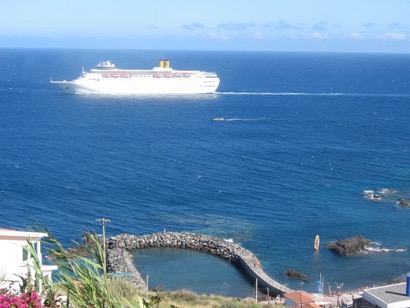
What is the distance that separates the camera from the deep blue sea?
30.8 metres

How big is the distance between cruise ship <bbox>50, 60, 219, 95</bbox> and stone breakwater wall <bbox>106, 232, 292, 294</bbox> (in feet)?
201

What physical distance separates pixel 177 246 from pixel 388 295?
533 inches

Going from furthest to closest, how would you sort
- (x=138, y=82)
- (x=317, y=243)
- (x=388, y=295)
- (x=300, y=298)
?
(x=138, y=82)
(x=317, y=243)
(x=300, y=298)
(x=388, y=295)

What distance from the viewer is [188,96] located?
300ft

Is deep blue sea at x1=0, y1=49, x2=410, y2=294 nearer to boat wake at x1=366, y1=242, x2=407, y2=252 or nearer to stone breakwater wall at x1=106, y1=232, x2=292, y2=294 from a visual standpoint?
boat wake at x1=366, y1=242, x2=407, y2=252

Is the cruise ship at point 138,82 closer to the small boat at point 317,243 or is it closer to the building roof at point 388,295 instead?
the small boat at point 317,243

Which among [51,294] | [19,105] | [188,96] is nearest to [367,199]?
[51,294]

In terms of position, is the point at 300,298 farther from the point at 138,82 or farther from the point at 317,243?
the point at 138,82

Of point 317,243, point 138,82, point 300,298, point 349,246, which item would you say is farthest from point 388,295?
point 138,82

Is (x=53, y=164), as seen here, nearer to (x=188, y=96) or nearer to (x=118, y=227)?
(x=118, y=227)

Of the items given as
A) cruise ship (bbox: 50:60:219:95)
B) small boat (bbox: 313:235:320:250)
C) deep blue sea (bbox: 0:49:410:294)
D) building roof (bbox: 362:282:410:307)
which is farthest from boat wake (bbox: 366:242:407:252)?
cruise ship (bbox: 50:60:219:95)

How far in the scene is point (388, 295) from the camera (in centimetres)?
1820

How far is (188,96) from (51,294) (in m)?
85.7

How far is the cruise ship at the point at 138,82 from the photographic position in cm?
8956
